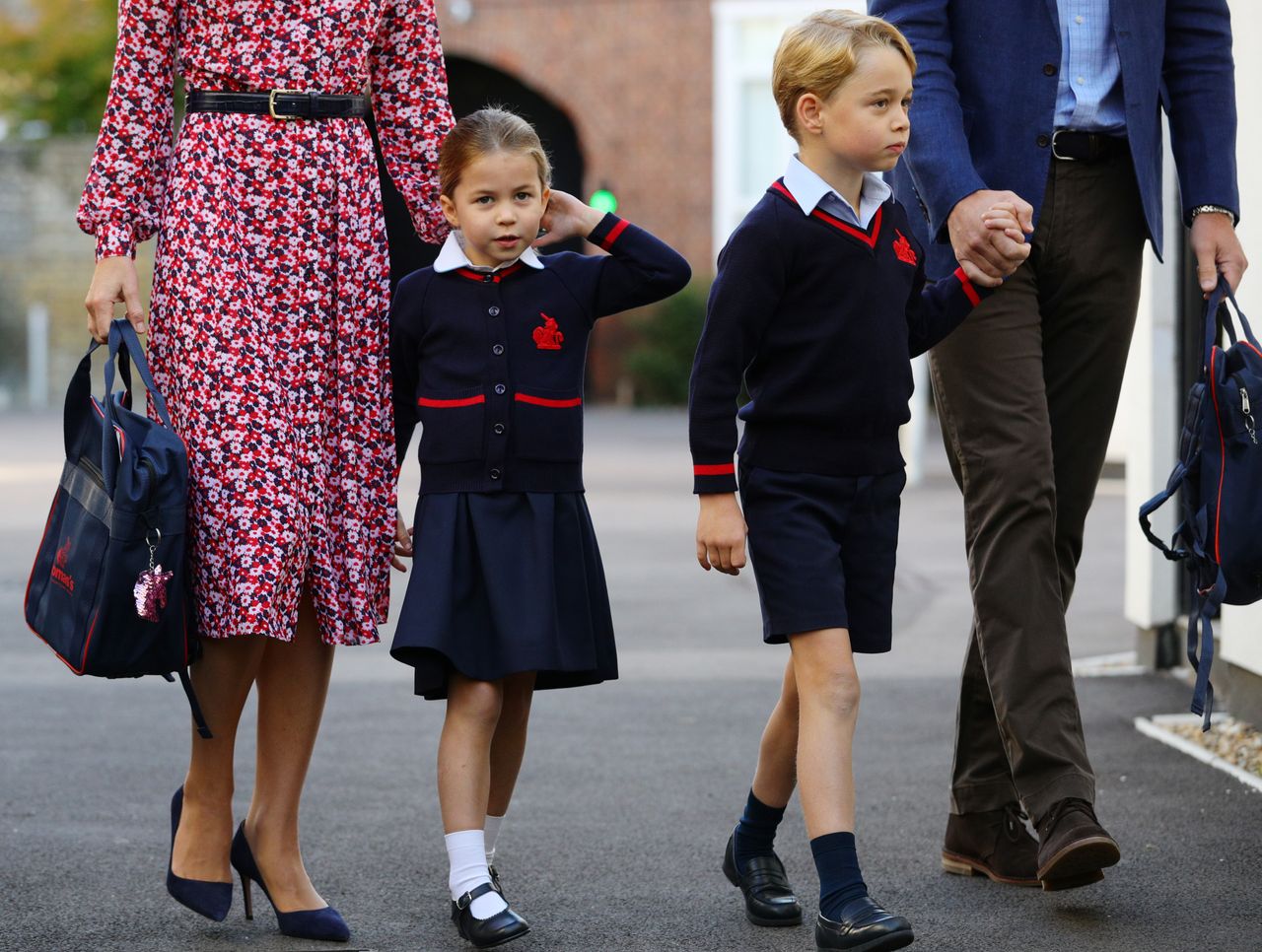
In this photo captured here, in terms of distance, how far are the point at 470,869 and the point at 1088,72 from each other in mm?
1919

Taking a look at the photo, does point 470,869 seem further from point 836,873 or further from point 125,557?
point 125,557

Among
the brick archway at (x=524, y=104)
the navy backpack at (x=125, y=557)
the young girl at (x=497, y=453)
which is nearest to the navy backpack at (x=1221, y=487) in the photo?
the young girl at (x=497, y=453)

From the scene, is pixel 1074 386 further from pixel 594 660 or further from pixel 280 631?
pixel 280 631

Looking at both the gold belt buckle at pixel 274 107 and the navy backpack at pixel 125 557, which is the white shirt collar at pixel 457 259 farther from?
the navy backpack at pixel 125 557

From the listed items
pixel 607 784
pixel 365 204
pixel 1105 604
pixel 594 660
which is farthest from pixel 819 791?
pixel 1105 604

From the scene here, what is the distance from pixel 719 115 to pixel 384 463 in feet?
76.2

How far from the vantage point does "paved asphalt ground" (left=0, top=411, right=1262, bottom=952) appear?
3.62 meters

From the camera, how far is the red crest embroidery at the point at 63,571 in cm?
335

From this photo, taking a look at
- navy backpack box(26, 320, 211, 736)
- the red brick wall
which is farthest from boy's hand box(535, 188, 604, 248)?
the red brick wall

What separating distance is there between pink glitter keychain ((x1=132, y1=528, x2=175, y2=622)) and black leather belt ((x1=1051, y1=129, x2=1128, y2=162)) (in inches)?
72.9

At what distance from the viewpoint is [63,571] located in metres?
3.38

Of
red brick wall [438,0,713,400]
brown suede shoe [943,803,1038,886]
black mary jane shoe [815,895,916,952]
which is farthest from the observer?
red brick wall [438,0,713,400]

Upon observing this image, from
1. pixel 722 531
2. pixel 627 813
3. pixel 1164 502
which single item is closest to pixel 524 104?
pixel 627 813

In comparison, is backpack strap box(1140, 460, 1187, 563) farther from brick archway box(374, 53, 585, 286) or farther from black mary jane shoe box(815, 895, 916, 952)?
brick archway box(374, 53, 585, 286)
